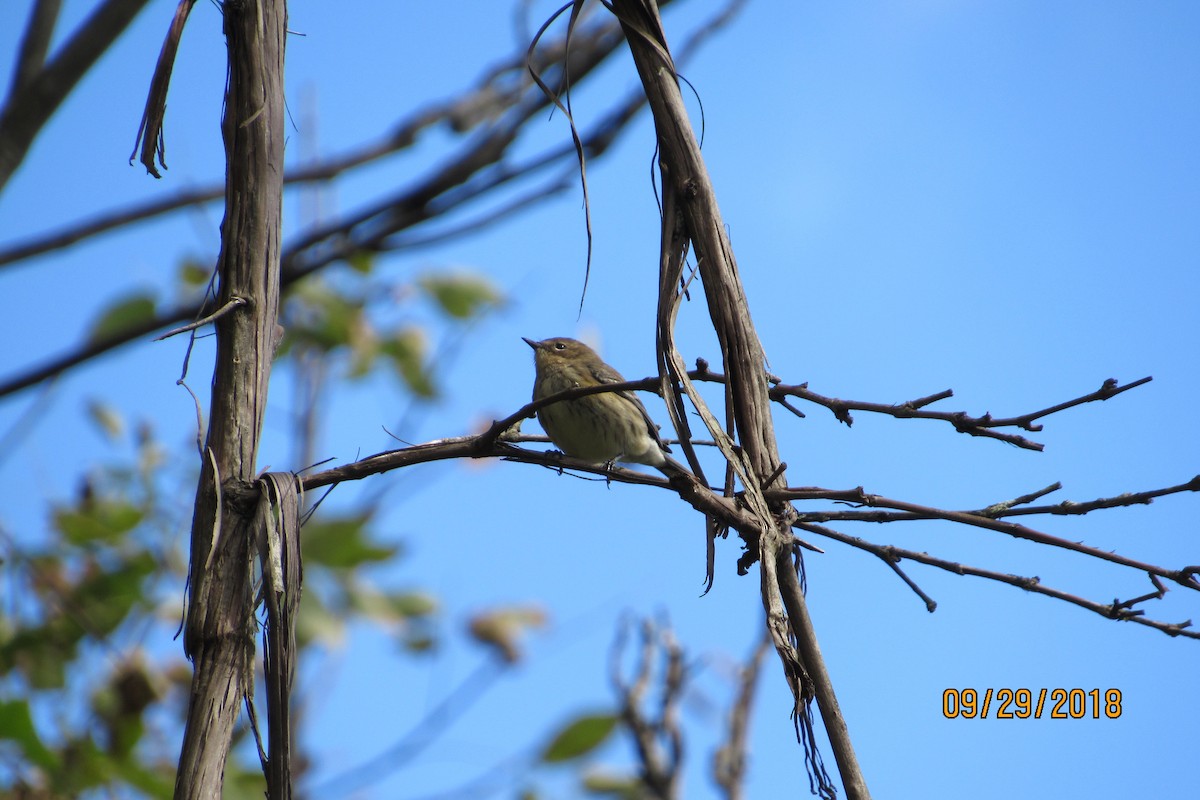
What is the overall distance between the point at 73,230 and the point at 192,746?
204 cm

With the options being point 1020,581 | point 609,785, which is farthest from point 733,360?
Answer: point 609,785

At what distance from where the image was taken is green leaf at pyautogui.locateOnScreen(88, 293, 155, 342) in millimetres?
3822

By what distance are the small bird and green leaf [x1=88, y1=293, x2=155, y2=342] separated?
1.82 m

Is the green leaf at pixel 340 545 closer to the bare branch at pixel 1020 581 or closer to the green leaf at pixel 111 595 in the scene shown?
the green leaf at pixel 111 595

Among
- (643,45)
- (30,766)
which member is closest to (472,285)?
(30,766)

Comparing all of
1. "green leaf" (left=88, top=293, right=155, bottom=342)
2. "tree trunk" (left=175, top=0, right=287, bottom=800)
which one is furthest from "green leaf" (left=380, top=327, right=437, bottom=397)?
"tree trunk" (left=175, top=0, right=287, bottom=800)

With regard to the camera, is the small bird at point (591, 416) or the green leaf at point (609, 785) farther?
the small bird at point (591, 416)

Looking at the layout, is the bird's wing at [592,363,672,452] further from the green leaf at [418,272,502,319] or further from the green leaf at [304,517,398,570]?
the green leaf at [304,517,398,570]

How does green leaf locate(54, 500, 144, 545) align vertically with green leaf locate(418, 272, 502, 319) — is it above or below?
below

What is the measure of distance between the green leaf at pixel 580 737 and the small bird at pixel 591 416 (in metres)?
1.39

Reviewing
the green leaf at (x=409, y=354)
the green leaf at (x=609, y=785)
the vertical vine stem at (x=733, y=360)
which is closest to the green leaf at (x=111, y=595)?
the green leaf at (x=409, y=354)

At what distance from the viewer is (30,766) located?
3.07 m

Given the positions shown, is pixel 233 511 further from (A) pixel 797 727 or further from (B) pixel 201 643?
(A) pixel 797 727

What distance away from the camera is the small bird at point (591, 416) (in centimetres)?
515
